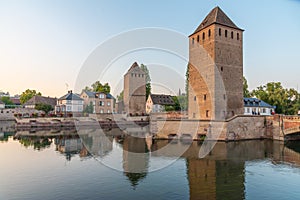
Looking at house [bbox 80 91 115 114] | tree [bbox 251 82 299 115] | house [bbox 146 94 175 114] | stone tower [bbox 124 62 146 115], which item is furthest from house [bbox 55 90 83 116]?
tree [bbox 251 82 299 115]

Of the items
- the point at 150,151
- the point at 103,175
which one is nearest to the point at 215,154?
the point at 150,151

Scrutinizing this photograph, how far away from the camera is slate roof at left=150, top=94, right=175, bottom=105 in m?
63.3

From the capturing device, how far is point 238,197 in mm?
9883

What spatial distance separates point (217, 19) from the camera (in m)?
28.0

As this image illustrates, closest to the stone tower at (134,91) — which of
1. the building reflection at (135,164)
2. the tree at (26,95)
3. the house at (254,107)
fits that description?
the house at (254,107)

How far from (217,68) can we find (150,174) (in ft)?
60.1

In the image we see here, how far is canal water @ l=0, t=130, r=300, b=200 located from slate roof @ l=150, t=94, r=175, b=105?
42585 mm

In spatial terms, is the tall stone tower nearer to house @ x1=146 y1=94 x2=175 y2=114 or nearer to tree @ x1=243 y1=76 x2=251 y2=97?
tree @ x1=243 y1=76 x2=251 y2=97

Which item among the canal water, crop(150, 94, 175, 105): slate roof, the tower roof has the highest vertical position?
the tower roof

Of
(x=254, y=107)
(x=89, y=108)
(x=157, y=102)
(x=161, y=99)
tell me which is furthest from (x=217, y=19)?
(x=161, y=99)

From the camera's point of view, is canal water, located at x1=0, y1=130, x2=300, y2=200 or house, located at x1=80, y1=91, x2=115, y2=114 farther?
house, located at x1=80, y1=91, x2=115, y2=114

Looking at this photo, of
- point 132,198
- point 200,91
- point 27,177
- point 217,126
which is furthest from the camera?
point 200,91

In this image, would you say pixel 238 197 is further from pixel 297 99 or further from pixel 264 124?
pixel 297 99

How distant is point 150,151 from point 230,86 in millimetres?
14749
